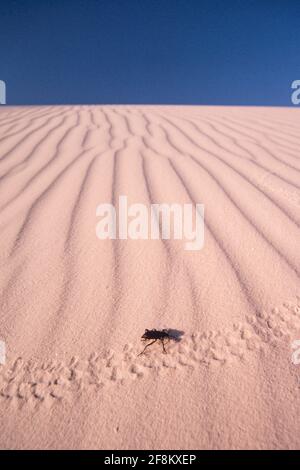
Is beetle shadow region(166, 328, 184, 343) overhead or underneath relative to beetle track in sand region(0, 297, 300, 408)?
overhead

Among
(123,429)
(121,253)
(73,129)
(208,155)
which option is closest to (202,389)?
(123,429)

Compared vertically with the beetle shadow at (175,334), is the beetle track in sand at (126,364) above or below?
below

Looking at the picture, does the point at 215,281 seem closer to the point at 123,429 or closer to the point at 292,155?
the point at 123,429

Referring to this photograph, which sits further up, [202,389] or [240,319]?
[240,319]

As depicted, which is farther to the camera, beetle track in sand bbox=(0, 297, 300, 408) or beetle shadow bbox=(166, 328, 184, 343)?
beetle shadow bbox=(166, 328, 184, 343)

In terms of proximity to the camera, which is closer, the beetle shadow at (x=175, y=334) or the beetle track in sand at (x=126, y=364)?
the beetle track in sand at (x=126, y=364)
